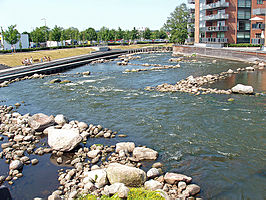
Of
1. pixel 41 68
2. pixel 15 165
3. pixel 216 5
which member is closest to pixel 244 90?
pixel 15 165

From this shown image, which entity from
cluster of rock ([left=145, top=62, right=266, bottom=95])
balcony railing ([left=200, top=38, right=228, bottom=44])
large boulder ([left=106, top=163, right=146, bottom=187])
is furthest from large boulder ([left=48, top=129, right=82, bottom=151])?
balcony railing ([left=200, top=38, right=228, bottom=44])

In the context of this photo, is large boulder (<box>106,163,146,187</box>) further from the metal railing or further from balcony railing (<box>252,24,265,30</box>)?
balcony railing (<box>252,24,265,30</box>)

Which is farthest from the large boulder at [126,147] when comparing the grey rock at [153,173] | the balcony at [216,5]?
the balcony at [216,5]

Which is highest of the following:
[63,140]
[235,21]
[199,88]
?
[235,21]

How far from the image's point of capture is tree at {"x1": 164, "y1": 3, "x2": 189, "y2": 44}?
4038 inches

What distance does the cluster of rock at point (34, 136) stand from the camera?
15.7 meters

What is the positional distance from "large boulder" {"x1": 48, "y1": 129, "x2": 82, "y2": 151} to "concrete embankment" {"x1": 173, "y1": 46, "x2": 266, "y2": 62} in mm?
47148

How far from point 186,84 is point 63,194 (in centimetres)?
2599

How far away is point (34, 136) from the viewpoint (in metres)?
19.4

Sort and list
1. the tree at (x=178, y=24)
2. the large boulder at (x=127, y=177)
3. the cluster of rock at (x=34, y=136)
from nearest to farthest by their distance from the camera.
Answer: the large boulder at (x=127, y=177)
the cluster of rock at (x=34, y=136)
the tree at (x=178, y=24)

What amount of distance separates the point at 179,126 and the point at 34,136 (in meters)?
11.1

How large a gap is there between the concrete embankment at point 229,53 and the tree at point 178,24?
55.2 ft

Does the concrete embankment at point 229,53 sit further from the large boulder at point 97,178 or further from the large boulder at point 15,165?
the large boulder at point 15,165

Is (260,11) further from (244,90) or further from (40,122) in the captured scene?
(40,122)
